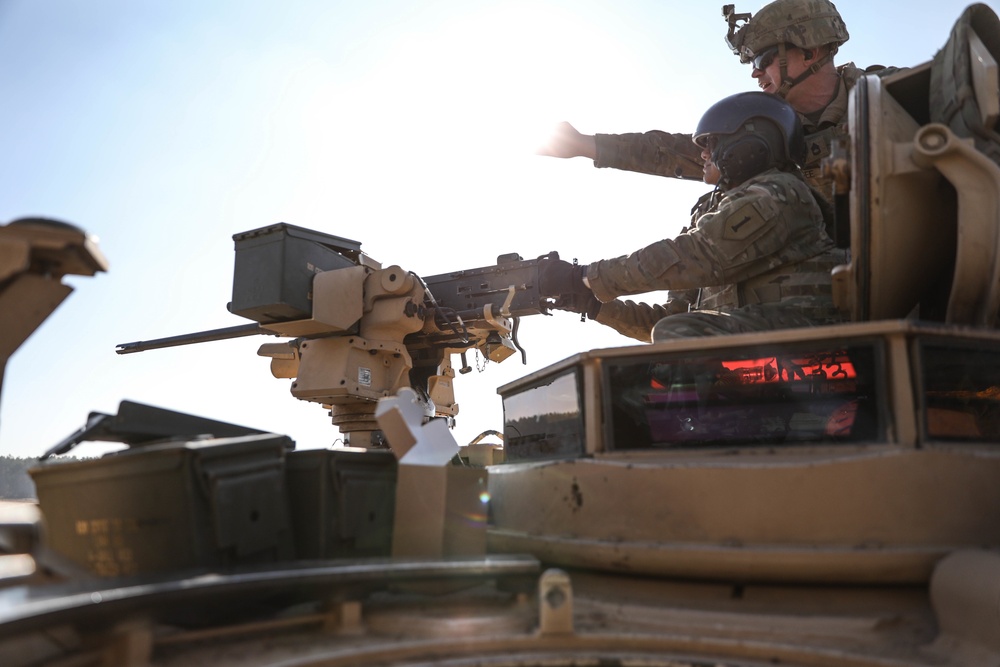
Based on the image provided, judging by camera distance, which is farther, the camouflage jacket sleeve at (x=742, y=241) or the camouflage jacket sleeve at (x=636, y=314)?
the camouflage jacket sleeve at (x=636, y=314)

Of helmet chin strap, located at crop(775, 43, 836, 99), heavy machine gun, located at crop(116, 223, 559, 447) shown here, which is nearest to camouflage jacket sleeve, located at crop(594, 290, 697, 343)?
heavy machine gun, located at crop(116, 223, 559, 447)

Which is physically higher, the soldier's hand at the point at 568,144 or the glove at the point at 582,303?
the soldier's hand at the point at 568,144

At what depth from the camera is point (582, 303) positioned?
507 cm

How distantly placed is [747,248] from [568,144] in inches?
151

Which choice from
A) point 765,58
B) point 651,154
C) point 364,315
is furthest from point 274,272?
point 765,58

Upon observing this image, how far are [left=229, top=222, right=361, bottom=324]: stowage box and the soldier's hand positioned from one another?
7.57 feet

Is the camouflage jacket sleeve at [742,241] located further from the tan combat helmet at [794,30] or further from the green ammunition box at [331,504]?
the tan combat helmet at [794,30]

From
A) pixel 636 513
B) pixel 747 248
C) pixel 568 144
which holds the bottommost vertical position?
pixel 636 513

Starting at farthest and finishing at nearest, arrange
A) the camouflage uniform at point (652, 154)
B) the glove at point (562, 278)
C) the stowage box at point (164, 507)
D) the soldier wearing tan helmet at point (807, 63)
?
the camouflage uniform at point (652, 154) < the soldier wearing tan helmet at point (807, 63) < the glove at point (562, 278) < the stowage box at point (164, 507)

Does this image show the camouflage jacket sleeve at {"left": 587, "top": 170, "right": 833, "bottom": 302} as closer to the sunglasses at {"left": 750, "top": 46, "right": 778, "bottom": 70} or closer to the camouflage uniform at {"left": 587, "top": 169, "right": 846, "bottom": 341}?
the camouflage uniform at {"left": 587, "top": 169, "right": 846, "bottom": 341}

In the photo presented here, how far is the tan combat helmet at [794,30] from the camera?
645 cm

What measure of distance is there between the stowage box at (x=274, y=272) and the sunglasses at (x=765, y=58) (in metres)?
4.01

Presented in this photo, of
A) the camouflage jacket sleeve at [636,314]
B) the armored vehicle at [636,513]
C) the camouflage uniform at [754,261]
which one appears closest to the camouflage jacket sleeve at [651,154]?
the camouflage jacket sleeve at [636,314]

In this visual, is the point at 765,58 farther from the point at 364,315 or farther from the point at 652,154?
the point at 364,315
